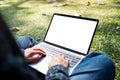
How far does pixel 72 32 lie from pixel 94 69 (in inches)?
27.7

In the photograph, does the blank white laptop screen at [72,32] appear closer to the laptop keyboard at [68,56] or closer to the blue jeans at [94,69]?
the laptop keyboard at [68,56]

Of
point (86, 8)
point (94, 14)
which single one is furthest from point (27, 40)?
point (86, 8)

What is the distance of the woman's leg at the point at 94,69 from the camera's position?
4.91ft

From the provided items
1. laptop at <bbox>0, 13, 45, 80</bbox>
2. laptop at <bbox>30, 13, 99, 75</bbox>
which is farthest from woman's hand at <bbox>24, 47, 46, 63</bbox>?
laptop at <bbox>0, 13, 45, 80</bbox>

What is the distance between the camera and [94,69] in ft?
5.09

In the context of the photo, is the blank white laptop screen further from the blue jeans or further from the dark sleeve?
the dark sleeve

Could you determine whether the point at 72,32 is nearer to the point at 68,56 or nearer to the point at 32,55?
the point at 68,56

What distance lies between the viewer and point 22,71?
0.42 metres

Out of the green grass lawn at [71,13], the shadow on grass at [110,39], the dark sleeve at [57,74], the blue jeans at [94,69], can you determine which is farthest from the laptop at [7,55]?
the shadow on grass at [110,39]

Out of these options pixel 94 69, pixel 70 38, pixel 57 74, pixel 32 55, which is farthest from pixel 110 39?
pixel 57 74

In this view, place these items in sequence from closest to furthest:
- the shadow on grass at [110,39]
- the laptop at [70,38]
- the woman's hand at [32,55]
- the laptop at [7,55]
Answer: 1. the laptop at [7,55]
2. the woman's hand at [32,55]
3. the laptop at [70,38]
4. the shadow on grass at [110,39]

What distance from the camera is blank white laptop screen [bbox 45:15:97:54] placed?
2.07 meters

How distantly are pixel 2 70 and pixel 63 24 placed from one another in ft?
6.24

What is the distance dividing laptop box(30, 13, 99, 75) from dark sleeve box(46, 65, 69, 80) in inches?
17.5
